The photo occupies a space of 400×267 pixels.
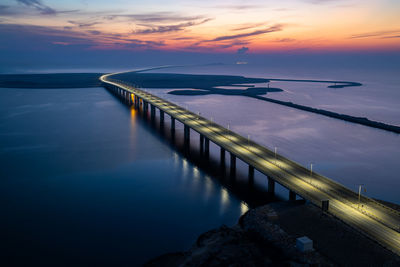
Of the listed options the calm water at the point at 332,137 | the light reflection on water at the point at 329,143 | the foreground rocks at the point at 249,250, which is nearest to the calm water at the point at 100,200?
the foreground rocks at the point at 249,250

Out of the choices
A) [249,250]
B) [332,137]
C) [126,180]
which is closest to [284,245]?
[249,250]

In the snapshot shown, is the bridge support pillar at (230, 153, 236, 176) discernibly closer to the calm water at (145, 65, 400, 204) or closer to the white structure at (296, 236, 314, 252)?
the calm water at (145, 65, 400, 204)

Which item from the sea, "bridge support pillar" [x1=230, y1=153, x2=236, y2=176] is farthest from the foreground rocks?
"bridge support pillar" [x1=230, y1=153, x2=236, y2=176]

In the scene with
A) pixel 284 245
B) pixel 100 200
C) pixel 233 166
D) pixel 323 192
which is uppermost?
pixel 323 192

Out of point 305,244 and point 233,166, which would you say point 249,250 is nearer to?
point 305,244

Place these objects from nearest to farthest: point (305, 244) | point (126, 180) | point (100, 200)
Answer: point (305, 244), point (100, 200), point (126, 180)
